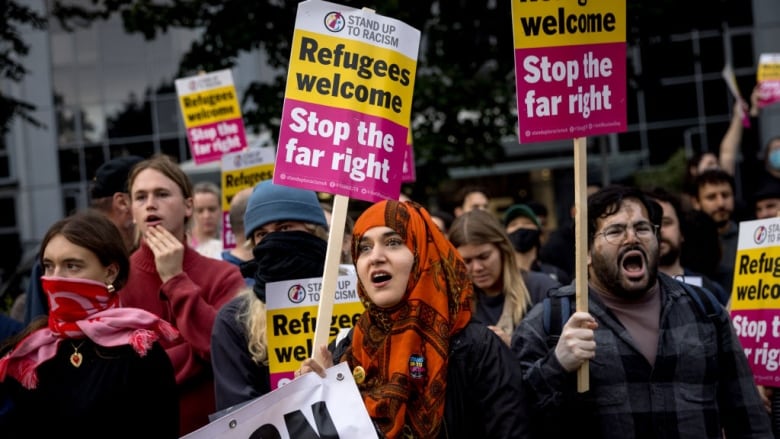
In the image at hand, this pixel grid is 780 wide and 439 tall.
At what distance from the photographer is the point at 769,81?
1249 cm

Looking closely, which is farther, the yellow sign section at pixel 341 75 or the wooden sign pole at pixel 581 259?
the yellow sign section at pixel 341 75

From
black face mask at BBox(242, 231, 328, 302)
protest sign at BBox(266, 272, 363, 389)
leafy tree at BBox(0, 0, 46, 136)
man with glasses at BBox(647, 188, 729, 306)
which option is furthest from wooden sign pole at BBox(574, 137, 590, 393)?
leafy tree at BBox(0, 0, 46, 136)

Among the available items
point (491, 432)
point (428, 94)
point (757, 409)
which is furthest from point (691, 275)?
point (428, 94)

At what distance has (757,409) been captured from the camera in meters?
4.39

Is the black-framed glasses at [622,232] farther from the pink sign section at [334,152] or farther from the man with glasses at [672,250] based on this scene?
the man with glasses at [672,250]

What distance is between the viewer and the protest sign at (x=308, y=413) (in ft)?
12.6

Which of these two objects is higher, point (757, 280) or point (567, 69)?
point (567, 69)

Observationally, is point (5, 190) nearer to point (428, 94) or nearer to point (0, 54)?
point (0, 54)

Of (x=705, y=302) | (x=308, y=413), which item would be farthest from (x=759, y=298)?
(x=308, y=413)

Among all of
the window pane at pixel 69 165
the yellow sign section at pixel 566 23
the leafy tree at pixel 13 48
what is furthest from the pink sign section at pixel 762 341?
the window pane at pixel 69 165

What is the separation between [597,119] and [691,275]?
1946 millimetres

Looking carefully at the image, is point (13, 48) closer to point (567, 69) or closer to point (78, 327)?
point (78, 327)

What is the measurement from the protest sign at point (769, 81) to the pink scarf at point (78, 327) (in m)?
9.86

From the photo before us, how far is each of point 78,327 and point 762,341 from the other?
11.0ft
